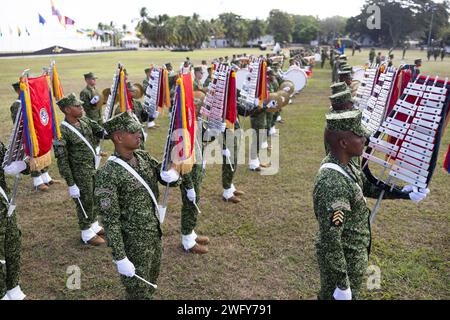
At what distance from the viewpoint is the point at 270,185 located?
8.51m

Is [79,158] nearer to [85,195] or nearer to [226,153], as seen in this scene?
[85,195]

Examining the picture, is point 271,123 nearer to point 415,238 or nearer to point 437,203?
point 437,203

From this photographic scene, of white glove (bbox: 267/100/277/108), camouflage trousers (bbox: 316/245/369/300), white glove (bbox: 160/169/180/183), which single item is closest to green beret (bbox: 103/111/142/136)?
white glove (bbox: 160/169/180/183)

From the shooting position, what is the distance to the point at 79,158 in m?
5.70

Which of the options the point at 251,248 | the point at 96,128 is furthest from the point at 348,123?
the point at 96,128

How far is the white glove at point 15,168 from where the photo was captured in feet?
13.7

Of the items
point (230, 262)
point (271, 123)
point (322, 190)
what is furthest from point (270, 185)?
point (322, 190)

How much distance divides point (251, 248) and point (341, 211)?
10.5ft

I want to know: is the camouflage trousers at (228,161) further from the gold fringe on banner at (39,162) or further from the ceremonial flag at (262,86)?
the gold fringe on banner at (39,162)

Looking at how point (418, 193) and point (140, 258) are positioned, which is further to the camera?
point (140, 258)

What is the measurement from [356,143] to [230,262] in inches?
125

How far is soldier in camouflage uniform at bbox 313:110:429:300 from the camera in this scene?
114 inches

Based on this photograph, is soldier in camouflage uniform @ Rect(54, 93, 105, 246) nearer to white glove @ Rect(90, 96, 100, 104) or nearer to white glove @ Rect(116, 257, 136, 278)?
white glove @ Rect(116, 257, 136, 278)

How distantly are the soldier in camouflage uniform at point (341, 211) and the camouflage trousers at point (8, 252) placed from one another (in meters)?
3.45
